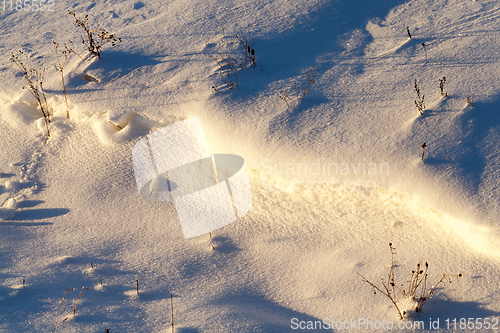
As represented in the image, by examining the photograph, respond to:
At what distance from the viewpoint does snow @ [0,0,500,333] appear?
279 centimetres

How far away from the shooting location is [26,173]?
413 cm

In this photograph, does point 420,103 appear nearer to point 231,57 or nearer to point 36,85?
point 231,57

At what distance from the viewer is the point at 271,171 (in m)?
3.61

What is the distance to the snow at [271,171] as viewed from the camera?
279 centimetres

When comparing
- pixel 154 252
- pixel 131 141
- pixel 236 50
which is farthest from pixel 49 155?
pixel 236 50

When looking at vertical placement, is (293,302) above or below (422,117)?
below

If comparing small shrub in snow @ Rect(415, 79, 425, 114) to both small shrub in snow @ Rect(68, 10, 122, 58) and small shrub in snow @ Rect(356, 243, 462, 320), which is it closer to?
small shrub in snow @ Rect(356, 243, 462, 320)

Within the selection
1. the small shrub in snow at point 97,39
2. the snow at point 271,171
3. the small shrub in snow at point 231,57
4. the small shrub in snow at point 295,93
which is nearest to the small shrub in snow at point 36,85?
the snow at point 271,171

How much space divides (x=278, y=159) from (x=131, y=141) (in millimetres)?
1684

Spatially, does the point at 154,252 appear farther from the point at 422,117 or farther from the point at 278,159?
the point at 422,117

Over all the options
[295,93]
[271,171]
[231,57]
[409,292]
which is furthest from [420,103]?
[231,57]

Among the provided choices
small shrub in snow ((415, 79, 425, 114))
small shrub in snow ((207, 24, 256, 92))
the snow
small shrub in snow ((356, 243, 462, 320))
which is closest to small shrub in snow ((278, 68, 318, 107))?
the snow

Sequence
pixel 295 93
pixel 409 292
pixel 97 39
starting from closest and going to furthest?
pixel 409 292 < pixel 295 93 < pixel 97 39

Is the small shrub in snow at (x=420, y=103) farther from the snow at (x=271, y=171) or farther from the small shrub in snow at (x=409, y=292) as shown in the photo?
the small shrub in snow at (x=409, y=292)
